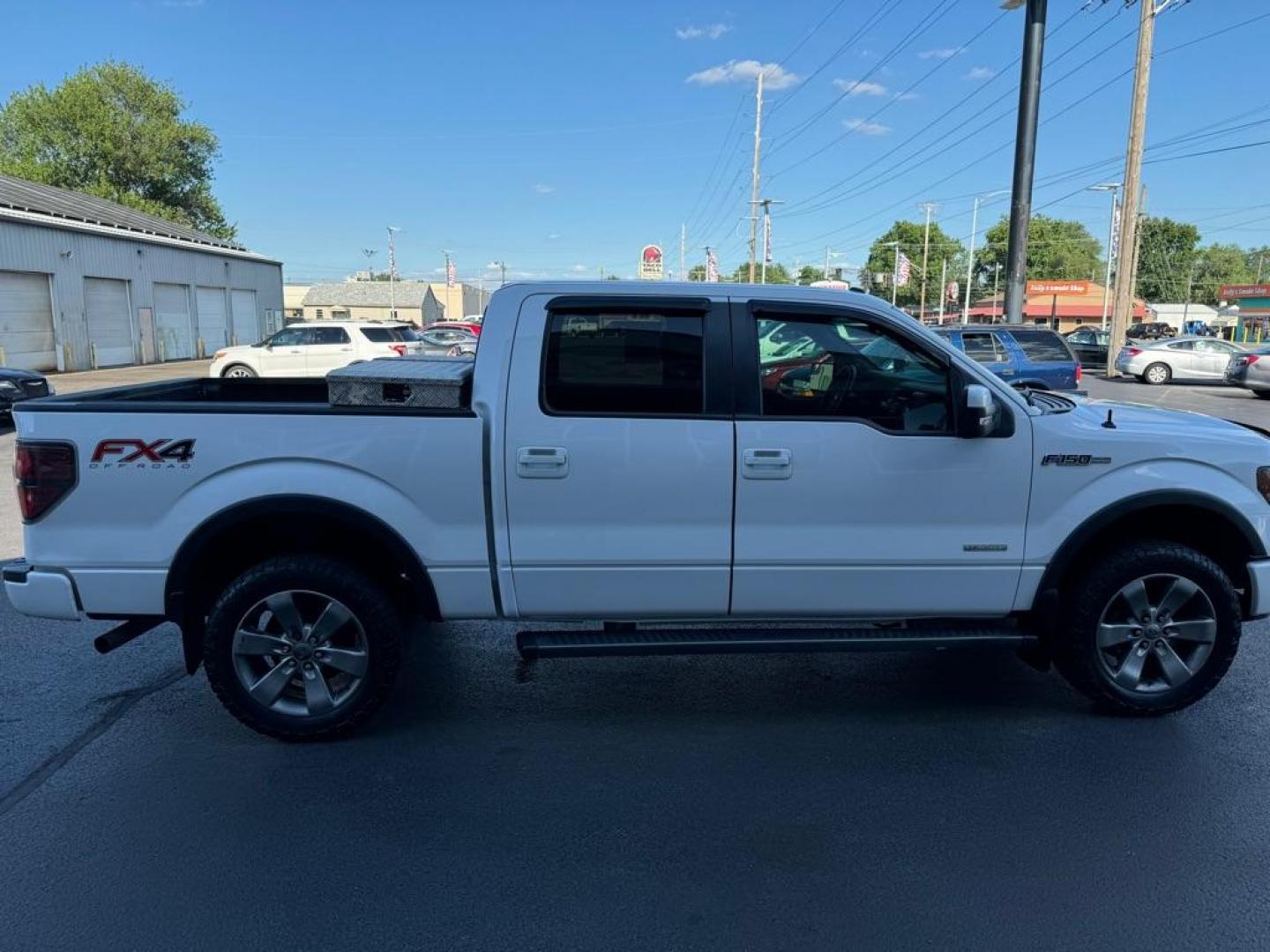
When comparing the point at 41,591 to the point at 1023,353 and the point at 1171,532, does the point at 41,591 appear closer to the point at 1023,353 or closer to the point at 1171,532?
the point at 1171,532

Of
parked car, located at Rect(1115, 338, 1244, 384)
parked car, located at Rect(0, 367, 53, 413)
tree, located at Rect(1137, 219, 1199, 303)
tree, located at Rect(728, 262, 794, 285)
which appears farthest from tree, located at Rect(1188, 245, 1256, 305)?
parked car, located at Rect(0, 367, 53, 413)

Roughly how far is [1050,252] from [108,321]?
378 ft

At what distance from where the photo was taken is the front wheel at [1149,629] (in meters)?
3.94

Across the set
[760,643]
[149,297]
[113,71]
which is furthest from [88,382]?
[113,71]

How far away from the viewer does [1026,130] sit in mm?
16688

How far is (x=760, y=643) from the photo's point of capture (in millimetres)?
3799

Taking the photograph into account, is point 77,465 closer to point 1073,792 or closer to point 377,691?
point 377,691

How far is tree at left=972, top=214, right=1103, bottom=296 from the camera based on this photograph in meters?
112

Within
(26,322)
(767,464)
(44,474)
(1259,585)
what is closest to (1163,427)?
(1259,585)

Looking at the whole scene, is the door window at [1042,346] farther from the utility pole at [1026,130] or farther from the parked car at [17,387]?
the parked car at [17,387]

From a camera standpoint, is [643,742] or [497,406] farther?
[643,742]

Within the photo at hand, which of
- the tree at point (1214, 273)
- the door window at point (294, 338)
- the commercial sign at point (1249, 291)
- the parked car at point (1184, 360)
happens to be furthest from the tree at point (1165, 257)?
the door window at point (294, 338)

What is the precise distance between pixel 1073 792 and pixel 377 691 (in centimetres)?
292

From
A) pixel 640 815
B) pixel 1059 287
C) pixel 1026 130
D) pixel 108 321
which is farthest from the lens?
pixel 1059 287
